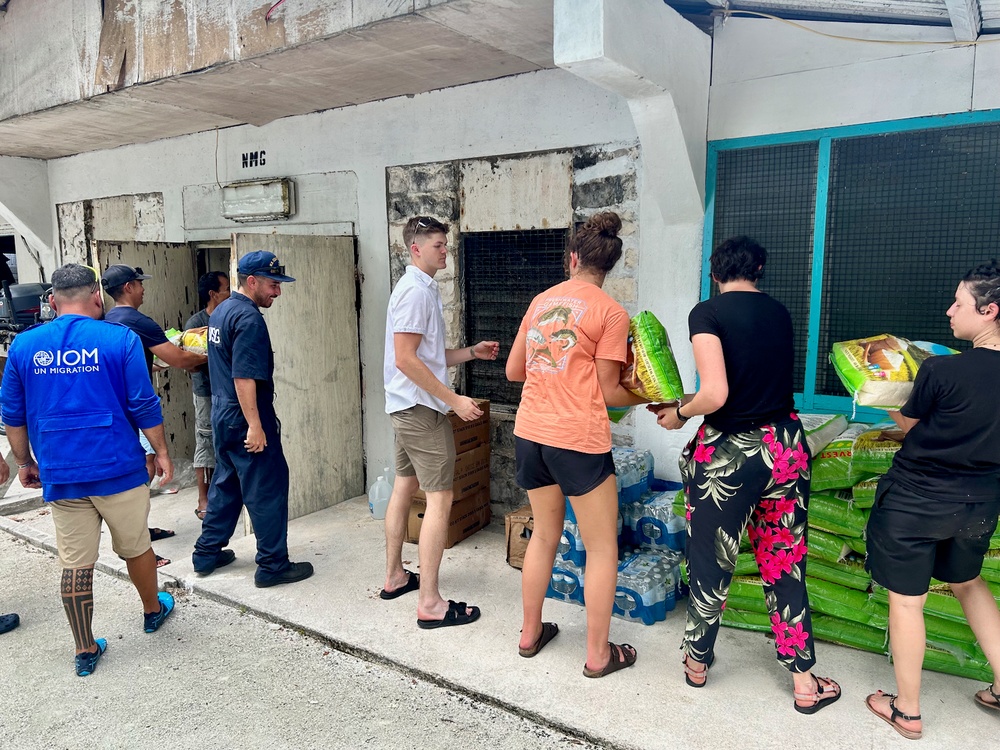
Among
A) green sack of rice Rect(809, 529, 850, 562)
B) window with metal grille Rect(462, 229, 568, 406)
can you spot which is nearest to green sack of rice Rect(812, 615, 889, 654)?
green sack of rice Rect(809, 529, 850, 562)

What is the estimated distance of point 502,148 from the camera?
484cm

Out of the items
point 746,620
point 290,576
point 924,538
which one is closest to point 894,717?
point 924,538

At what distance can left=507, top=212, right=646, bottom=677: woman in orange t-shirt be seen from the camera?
2863 millimetres

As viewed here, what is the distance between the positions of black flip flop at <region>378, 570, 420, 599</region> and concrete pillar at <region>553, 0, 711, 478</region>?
63.9 inches

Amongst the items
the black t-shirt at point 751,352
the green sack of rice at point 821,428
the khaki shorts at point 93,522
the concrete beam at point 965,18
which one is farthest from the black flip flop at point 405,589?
the concrete beam at point 965,18

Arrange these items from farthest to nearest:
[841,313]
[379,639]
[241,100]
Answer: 1. [241,100]
2. [841,313]
3. [379,639]

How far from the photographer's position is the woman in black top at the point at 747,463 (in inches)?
107

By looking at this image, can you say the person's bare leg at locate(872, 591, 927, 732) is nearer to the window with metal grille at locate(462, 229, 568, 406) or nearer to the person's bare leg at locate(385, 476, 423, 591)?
the person's bare leg at locate(385, 476, 423, 591)

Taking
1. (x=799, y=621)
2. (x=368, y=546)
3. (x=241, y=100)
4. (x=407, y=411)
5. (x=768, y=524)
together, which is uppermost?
(x=241, y=100)

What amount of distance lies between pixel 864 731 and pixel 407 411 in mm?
2371

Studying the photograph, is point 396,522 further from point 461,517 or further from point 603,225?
point 603,225

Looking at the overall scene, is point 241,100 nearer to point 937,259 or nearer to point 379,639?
point 379,639

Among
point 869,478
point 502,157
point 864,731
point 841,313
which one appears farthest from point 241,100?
point 864,731

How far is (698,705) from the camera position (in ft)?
9.44
